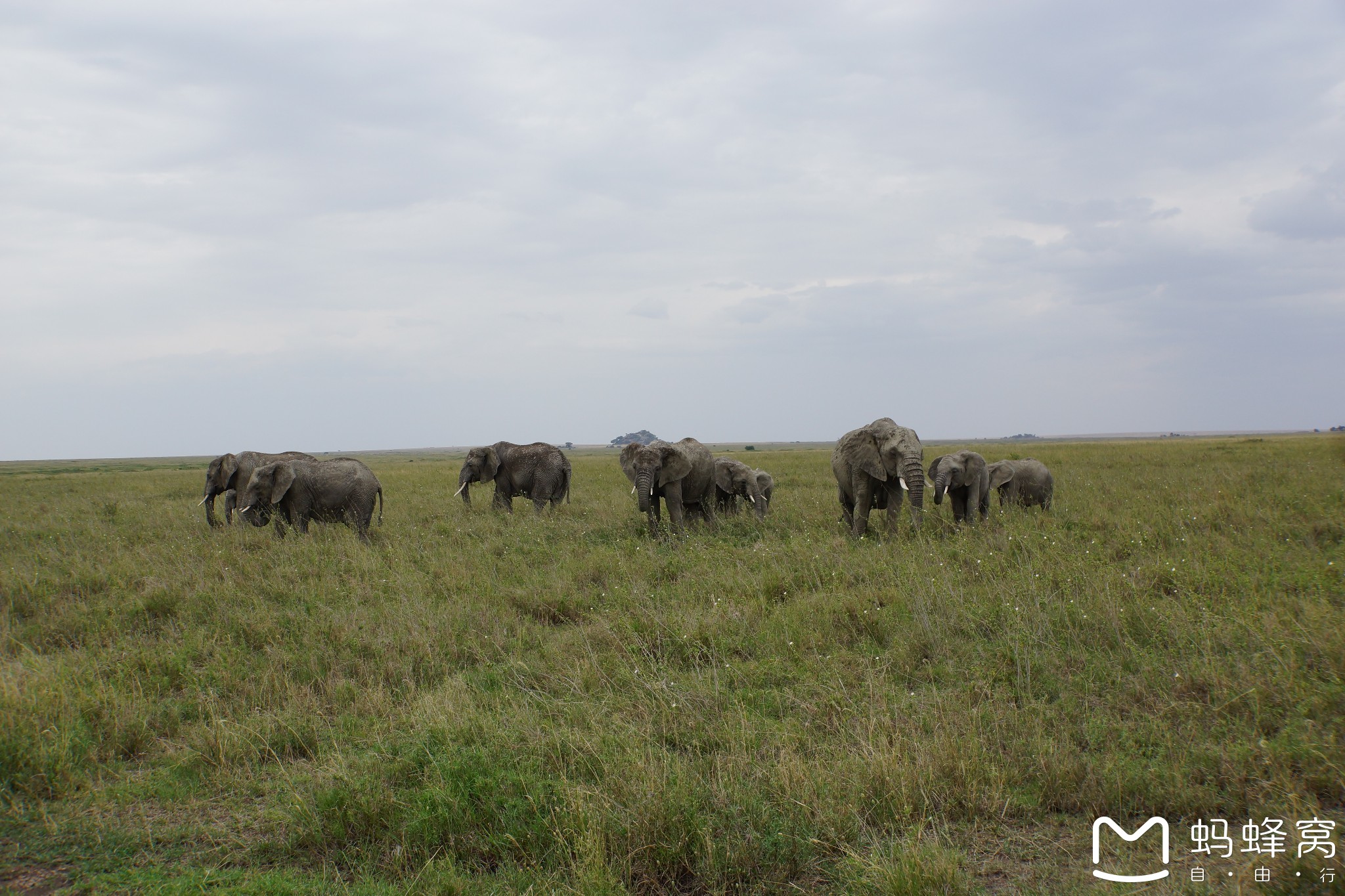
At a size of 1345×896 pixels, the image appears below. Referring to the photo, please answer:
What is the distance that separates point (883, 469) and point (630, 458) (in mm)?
5393

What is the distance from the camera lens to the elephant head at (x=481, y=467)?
60.8ft

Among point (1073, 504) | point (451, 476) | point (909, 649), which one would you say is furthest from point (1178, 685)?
point (451, 476)

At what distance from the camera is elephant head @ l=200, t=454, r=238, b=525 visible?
16781 mm

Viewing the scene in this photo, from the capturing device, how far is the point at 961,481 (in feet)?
43.0

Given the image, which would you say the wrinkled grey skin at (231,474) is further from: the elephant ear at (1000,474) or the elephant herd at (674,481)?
the elephant ear at (1000,474)

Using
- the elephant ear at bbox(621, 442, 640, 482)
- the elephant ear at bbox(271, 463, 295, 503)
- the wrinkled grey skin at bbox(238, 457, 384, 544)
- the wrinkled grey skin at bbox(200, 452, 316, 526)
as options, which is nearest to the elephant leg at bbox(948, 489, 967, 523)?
the elephant ear at bbox(621, 442, 640, 482)

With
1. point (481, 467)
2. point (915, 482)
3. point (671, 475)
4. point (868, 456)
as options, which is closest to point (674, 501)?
point (671, 475)

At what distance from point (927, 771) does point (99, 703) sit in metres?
6.28

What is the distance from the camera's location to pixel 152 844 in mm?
4207

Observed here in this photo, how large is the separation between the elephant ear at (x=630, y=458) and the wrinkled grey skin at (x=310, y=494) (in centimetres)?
494

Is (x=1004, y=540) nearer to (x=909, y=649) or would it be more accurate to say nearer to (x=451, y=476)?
(x=909, y=649)

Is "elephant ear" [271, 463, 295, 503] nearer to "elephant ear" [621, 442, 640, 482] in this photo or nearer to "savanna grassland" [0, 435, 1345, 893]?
"savanna grassland" [0, 435, 1345, 893]

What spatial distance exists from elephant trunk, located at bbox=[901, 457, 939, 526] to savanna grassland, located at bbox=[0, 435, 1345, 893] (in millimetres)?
1073

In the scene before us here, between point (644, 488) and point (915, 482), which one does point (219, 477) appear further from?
point (915, 482)
